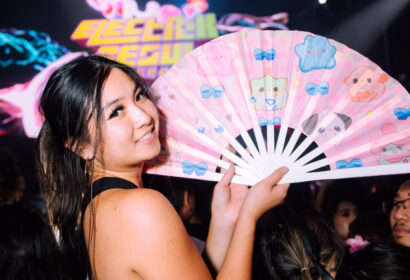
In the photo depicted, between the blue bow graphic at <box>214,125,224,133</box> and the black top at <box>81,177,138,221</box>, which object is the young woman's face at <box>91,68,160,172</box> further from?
the blue bow graphic at <box>214,125,224,133</box>

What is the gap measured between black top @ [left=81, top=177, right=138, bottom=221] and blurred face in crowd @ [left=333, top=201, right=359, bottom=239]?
224cm

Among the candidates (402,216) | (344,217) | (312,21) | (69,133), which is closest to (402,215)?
(402,216)

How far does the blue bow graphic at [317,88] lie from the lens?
4.27 ft

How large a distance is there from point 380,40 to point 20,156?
5019 mm

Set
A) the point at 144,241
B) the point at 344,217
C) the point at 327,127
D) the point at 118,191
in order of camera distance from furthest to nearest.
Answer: the point at 344,217
the point at 327,127
the point at 118,191
the point at 144,241

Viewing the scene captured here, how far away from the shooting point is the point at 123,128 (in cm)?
114

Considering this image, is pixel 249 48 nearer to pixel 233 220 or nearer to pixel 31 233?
pixel 233 220

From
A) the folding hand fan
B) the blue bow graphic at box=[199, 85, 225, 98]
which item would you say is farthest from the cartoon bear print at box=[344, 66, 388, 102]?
the blue bow graphic at box=[199, 85, 225, 98]

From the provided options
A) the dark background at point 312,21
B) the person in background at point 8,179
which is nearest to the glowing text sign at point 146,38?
the dark background at point 312,21

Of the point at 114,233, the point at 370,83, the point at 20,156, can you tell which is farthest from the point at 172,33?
the point at 114,233

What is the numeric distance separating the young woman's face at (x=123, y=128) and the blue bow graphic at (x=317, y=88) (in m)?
0.64

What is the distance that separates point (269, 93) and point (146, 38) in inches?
139

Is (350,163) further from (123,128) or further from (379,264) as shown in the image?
(123,128)

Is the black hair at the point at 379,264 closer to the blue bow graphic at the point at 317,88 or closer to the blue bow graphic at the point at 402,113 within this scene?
the blue bow graphic at the point at 402,113
